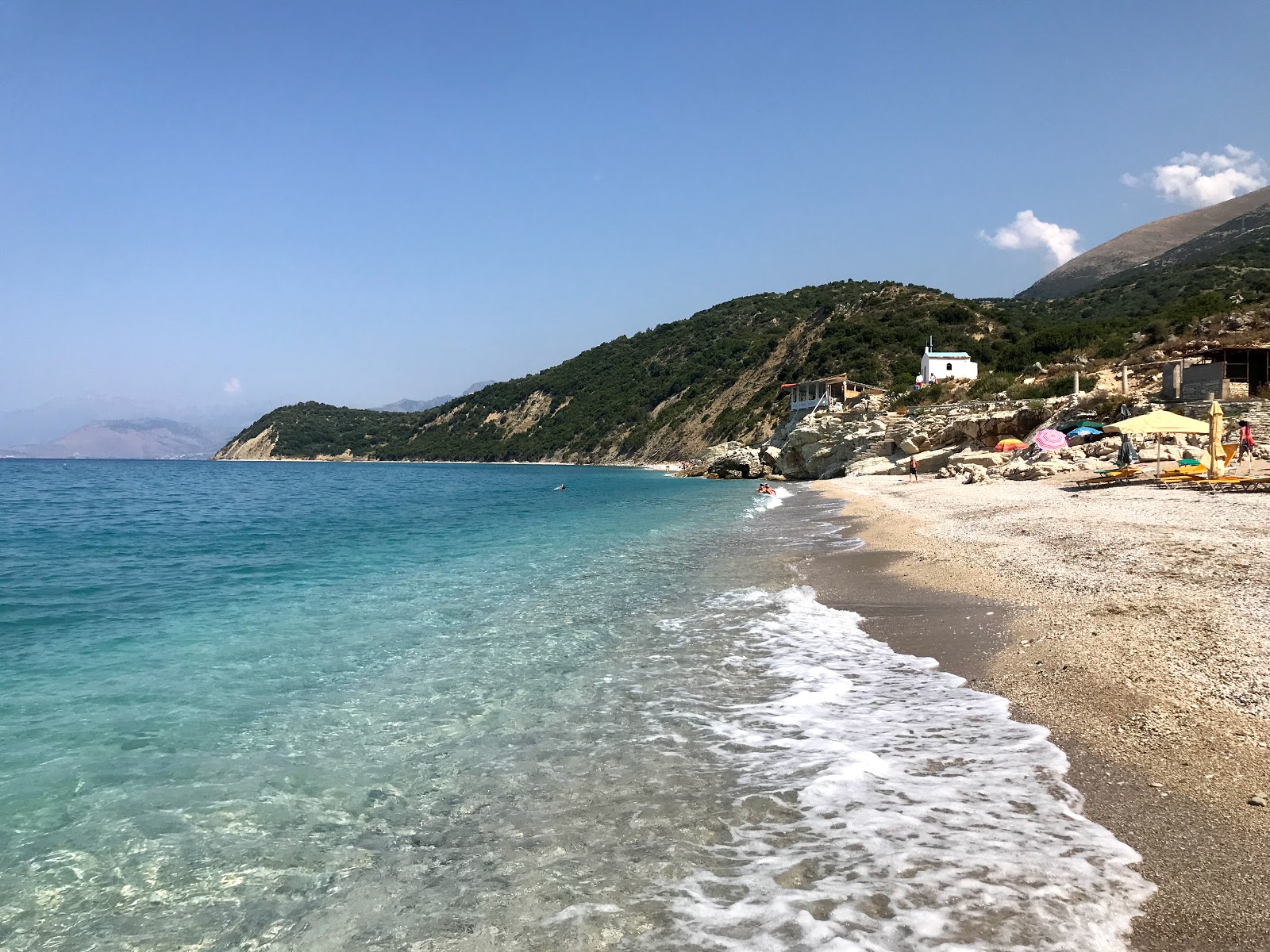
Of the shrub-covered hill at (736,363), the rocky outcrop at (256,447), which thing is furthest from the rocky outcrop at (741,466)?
the rocky outcrop at (256,447)

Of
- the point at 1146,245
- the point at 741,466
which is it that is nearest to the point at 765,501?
the point at 741,466

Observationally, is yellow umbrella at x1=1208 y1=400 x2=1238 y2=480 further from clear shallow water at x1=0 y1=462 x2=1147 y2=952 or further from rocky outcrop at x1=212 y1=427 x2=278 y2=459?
rocky outcrop at x1=212 y1=427 x2=278 y2=459

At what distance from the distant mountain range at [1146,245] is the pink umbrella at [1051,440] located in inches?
3719

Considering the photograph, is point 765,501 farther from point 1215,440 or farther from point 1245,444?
point 1215,440

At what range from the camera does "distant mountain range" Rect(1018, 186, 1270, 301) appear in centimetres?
10650

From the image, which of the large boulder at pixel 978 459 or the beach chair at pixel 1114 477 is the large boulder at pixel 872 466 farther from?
the beach chair at pixel 1114 477

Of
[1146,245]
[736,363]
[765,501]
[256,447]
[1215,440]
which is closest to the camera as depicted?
[1215,440]

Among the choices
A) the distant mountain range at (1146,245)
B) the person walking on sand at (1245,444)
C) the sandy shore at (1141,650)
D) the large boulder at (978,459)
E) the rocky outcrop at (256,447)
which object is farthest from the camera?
the rocky outcrop at (256,447)

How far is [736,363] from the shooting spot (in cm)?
9881

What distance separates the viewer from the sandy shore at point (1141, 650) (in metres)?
3.55

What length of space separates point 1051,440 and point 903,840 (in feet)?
88.1

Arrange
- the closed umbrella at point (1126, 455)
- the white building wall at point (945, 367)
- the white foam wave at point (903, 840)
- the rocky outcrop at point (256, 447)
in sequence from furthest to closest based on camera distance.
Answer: the rocky outcrop at point (256, 447)
the white building wall at point (945, 367)
the closed umbrella at point (1126, 455)
the white foam wave at point (903, 840)

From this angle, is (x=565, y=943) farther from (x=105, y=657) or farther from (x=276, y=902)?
(x=105, y=657)

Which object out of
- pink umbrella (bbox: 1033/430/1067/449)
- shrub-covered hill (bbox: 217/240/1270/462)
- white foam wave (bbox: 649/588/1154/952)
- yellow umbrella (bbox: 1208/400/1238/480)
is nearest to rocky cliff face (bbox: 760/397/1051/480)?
pink umbrella (bbox: 1033/430/1067/449)
